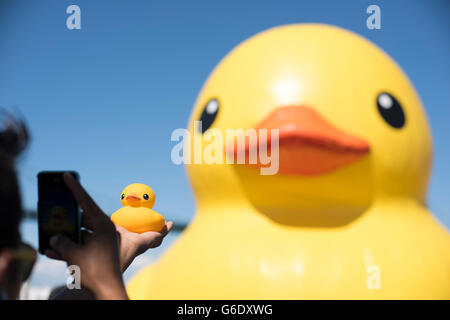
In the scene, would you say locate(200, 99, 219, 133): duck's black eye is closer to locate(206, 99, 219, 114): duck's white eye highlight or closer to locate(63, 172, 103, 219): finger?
locate(206, 99, 219, 114): duck's white eye highlight

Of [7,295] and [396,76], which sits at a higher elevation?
[396,76]

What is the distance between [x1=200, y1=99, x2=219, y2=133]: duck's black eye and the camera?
8.60 feet

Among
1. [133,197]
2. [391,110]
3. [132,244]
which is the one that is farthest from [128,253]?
[133,197]

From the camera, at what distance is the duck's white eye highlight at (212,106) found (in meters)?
2.63

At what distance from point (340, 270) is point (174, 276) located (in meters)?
0.90

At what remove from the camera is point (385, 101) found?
248cm

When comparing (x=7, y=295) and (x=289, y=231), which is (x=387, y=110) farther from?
(x=7, y=295)

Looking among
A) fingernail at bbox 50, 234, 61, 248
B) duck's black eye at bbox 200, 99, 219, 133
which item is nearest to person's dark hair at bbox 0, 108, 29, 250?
fingernail at bbox 50, 234, 61, 248

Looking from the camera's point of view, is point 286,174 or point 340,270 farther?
point 286,174

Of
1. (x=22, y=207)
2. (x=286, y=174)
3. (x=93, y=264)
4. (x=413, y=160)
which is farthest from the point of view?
(x=413, y=160)

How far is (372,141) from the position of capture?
7.80 feet

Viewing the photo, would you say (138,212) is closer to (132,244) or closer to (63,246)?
(132,244)

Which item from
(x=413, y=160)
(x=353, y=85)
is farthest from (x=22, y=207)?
(x=413, y=160)

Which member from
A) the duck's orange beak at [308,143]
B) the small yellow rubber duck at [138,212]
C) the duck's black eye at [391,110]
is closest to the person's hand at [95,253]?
the duck's orange beak at [308,143]
